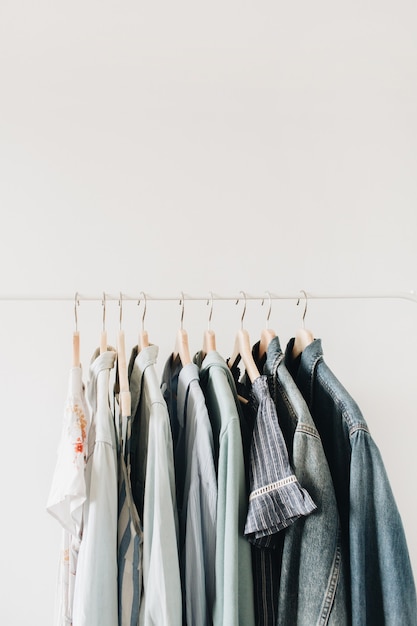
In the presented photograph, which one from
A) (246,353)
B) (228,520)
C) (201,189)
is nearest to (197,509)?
(228,520)

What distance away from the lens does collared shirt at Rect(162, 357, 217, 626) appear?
948 mm

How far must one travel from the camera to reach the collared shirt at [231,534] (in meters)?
0.90

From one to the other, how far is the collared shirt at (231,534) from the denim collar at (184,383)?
0.27 feet

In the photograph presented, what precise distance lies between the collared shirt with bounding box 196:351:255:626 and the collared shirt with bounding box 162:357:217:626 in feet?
0.08

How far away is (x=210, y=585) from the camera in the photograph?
3.19 ft

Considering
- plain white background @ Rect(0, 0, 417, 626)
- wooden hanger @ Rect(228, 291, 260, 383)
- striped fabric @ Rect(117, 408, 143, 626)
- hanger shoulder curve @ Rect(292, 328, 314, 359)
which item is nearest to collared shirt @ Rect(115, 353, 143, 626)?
striped fabric @ Rect(117, 408, 143, 626)

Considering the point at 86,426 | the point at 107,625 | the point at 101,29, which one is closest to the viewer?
the point at 107,625

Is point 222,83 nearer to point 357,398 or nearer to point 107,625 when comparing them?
point 357,398

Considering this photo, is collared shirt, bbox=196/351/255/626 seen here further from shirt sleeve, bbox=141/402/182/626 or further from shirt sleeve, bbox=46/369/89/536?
shirt sleeve, bbox=46/369/89/536

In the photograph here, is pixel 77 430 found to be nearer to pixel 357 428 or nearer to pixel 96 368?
pixel 96 368

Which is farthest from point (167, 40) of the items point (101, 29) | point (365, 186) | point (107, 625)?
point (107, 625)

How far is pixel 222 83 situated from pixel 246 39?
0.42 feet

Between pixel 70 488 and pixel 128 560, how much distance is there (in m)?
0.15

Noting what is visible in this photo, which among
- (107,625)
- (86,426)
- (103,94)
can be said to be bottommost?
(107,625)
